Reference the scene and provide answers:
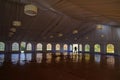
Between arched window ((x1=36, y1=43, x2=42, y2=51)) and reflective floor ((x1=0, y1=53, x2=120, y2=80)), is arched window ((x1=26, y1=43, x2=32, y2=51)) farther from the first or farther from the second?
reflective floor ((x1=0, y1=53, x2=120, y2=80))

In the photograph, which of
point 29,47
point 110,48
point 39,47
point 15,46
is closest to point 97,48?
point 110,48

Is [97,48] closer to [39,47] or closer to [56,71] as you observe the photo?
[39,47]

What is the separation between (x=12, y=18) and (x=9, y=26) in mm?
1928

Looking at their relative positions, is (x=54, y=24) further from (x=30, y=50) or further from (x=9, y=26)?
(x=30, y=50)

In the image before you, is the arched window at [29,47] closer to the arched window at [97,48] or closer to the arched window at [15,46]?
the arched window at [15,46]

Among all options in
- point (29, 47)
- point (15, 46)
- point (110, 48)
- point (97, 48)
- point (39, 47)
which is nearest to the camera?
point (15, 46)

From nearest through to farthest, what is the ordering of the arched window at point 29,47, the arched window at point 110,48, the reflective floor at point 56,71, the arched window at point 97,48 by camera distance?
the reflective floor at point 56,71 → the arched window at point 29,47 → the arched window at point 110,48 → the arched window at point 97,48

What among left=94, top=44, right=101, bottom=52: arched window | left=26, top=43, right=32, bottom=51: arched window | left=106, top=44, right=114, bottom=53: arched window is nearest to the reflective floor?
left=26, top=43, right=32, bottom=51: arched window

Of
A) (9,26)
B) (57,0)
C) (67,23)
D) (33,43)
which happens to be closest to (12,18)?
(9,26)

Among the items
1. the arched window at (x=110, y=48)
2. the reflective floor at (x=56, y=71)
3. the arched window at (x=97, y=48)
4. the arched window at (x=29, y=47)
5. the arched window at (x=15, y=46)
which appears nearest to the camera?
the reflective floor at (x=56, y=71)

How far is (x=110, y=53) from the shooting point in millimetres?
24469

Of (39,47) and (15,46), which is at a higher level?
(15,46)

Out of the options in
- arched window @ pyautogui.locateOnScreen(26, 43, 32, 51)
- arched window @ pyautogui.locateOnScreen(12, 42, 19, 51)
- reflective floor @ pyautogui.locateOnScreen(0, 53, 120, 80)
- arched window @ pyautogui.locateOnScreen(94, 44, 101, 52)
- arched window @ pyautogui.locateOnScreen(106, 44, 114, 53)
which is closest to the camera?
reflective floor @ pyautogui.locateOnScreen(0, 53, 120, 80)

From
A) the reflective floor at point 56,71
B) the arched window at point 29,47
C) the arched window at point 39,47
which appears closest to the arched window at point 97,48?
the arched window at point 39,47
